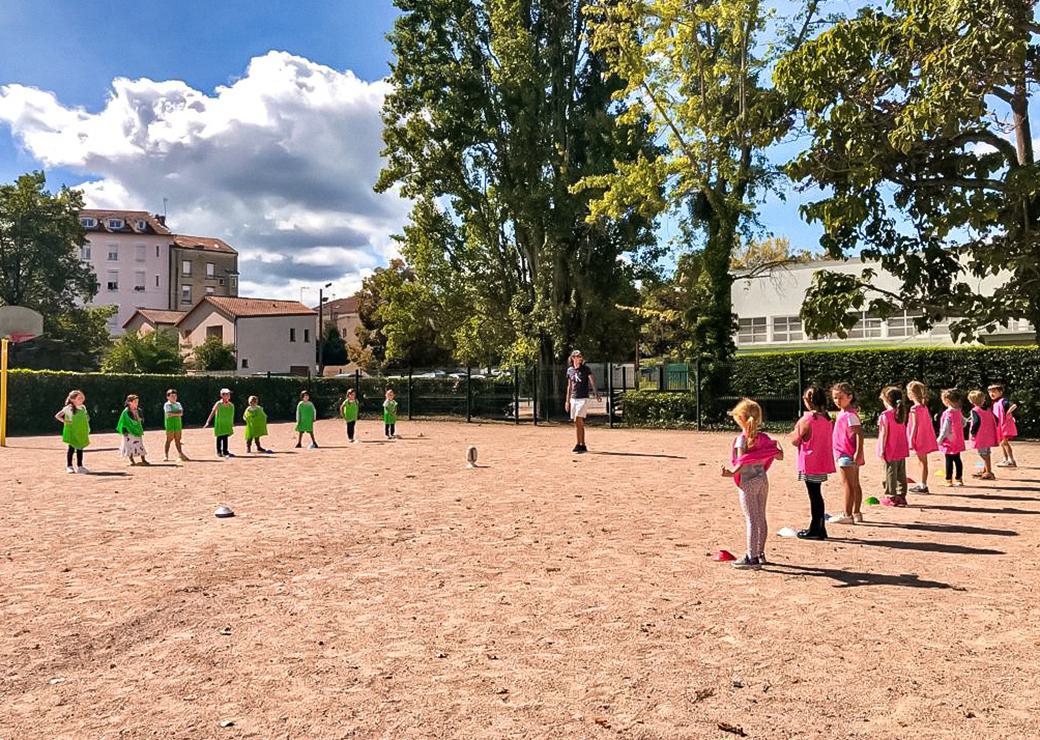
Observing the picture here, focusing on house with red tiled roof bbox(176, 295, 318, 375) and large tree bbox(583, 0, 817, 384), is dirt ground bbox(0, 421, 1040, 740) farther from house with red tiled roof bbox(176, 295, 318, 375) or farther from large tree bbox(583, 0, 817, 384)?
house with red tiled roof bbox(176, 295, 318, 375)

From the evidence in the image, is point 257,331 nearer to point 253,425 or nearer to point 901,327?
point 901,327

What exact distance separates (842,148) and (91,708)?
17908 mm

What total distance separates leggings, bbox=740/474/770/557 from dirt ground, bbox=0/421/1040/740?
0.23 m

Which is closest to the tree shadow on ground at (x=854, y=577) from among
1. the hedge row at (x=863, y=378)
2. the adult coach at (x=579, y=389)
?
the adult coach at (x=579, y=389)

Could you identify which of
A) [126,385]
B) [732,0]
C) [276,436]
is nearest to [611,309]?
[732,0]

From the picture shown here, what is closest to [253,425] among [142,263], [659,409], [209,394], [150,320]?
[659,409]

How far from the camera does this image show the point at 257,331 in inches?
2495

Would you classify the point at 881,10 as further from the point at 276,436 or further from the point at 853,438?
the point at 276,436

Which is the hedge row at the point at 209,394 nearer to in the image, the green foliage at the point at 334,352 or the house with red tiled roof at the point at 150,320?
the house with red tiled roof at the point at 150,320

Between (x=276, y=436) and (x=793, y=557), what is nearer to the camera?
(x=793, y=557)

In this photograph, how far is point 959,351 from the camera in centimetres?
2120

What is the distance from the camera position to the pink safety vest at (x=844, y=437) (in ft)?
26.5

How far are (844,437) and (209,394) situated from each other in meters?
30.1

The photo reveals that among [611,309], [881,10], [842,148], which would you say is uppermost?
[881,10]
